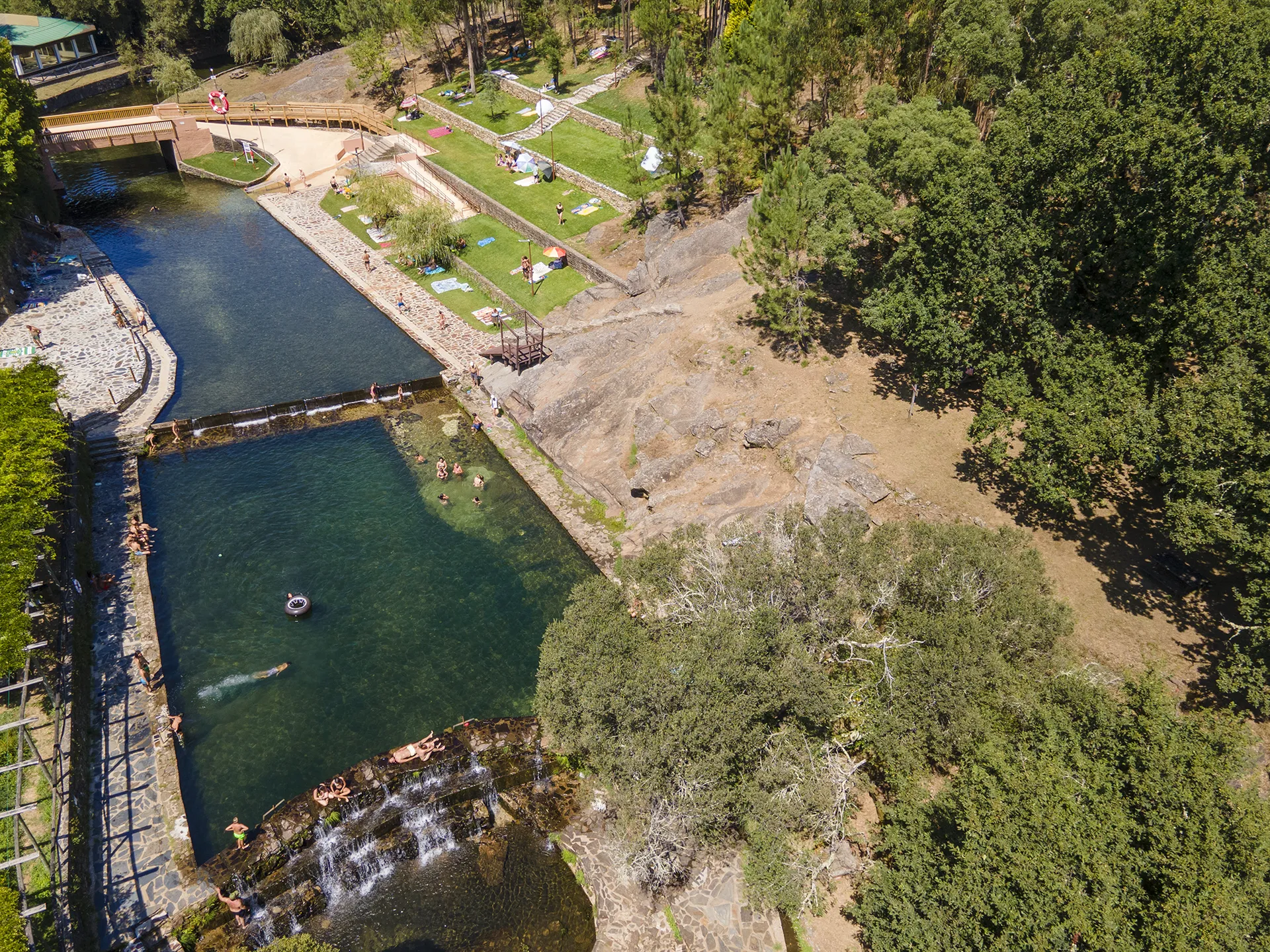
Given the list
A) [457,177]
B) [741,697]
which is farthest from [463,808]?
[457,177]

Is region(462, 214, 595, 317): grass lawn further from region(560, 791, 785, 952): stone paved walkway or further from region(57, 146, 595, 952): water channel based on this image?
region(560, 791, 785, 952): stone paved walkway

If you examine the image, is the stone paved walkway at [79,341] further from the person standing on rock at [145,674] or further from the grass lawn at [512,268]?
the grass lawn at [512,268]

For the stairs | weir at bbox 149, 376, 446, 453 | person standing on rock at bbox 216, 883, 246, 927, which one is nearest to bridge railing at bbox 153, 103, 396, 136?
weir at bbox 149, 376, 446, 453

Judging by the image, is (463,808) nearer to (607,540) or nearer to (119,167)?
(607,540)

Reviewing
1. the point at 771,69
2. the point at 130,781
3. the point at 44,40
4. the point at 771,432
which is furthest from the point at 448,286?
the point at 44,40

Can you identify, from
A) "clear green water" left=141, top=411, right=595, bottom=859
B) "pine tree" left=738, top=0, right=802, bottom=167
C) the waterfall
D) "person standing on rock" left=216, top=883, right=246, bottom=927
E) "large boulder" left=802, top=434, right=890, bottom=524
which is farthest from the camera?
"pine tree" left=738, top=0, right=802, bottom=167

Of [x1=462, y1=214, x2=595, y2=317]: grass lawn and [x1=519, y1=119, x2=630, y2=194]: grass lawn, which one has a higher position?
[x1=519, y1=119, x2=630, y2=194]: grass lawn
